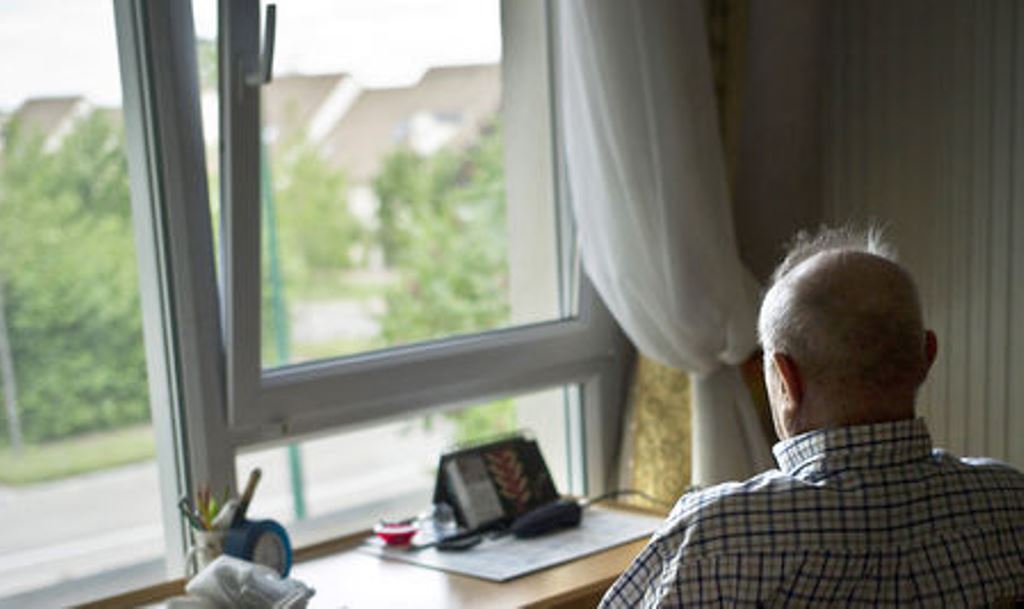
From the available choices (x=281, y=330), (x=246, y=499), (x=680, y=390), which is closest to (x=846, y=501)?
(x=246, y=499)

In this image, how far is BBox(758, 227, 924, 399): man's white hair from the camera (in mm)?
1573

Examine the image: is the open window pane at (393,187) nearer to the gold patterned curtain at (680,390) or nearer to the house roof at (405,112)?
the house roof at (405,112)

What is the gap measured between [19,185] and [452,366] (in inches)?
42.1

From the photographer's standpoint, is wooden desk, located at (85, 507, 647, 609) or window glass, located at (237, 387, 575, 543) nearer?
wooden desk, located at (85, 507, 647, 609)

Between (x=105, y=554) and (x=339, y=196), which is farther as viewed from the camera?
(x=105, y=554)

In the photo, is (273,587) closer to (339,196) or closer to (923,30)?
(923,30)

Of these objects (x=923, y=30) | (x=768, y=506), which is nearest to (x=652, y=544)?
(x=768, y=506)

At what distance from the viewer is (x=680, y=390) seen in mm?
2766

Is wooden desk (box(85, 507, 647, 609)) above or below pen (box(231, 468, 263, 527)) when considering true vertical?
below

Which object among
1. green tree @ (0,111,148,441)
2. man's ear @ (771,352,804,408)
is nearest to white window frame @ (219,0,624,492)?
green tree @ (0,111,148,441)

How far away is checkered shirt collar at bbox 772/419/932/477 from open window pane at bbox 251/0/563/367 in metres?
1.14

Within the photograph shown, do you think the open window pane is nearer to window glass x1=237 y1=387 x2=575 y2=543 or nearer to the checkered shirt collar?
window glass x1=237 y1=387 x2=575 y2=543

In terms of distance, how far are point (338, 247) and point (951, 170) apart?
229cm

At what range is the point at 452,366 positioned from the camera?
266cm
